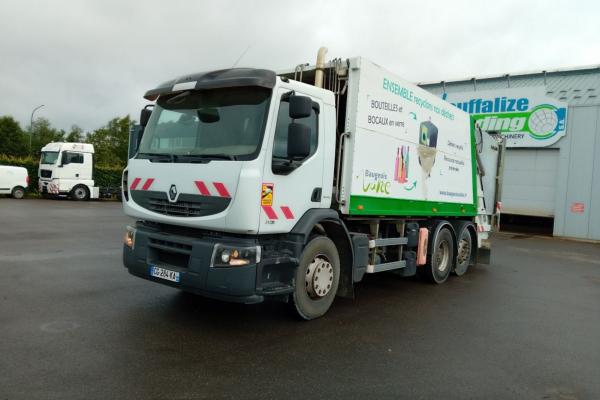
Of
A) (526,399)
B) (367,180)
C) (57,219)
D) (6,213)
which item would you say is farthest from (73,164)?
(526,399)

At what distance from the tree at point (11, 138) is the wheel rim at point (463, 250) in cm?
6503

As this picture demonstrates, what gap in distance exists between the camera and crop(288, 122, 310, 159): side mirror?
15.2 feet

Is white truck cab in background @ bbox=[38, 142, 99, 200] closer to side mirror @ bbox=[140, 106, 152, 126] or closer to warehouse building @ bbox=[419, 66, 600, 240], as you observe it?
warehouse building @ bbox=[419, 66, 600, 240]

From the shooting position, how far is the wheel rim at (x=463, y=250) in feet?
29.6

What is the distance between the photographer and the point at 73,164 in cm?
2492

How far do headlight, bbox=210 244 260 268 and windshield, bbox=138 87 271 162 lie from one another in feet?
2.89

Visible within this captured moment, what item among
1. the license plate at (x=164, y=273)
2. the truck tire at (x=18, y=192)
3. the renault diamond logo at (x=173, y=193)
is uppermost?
the renault diamond logo at (x=173, y=193)

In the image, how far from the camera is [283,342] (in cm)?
468

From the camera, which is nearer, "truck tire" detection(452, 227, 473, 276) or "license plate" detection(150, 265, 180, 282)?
"license plate" detection(150, 265, 180, 282)

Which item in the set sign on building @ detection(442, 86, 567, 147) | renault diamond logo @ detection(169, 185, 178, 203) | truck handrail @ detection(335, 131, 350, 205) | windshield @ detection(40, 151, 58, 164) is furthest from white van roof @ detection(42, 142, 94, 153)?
truck handrail @ detection(335, 131, 350, 205)

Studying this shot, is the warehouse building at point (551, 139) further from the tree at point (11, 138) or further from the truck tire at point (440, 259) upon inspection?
the tree at point (11, 138)

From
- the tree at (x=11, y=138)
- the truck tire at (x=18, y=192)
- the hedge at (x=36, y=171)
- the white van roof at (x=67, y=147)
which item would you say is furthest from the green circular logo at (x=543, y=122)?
the tree at (x=11, y=138)

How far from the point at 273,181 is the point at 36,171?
27508 mm

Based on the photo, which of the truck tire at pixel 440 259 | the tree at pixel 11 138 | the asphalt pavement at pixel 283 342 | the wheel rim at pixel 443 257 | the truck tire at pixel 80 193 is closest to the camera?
the asphalt pavement at pixel 283 342
